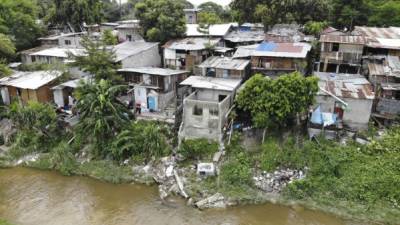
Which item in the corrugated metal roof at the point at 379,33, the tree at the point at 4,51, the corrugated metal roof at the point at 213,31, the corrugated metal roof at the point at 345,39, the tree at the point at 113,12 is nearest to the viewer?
the corrugated metal roof at the point at 345,39

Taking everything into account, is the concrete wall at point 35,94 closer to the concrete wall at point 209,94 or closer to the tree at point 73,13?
the concrete wall at point 209,94

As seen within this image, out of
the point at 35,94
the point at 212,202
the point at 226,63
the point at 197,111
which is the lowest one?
the point at 212,202

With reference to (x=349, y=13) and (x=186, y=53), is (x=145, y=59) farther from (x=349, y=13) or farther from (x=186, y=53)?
(x=349, y=13)

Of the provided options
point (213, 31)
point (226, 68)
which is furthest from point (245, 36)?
point (226, 68)

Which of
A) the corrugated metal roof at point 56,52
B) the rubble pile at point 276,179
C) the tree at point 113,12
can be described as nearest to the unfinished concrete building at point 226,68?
the rubble pile at point 276,179

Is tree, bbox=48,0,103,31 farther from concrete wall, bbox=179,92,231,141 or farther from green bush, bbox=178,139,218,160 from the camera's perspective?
green bush, bbox=178,139,218,160

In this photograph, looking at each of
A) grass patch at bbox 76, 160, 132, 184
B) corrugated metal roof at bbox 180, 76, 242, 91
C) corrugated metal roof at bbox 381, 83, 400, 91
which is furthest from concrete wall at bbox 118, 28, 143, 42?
corrugated metal roof at bbox 381, 83, 400, 91
